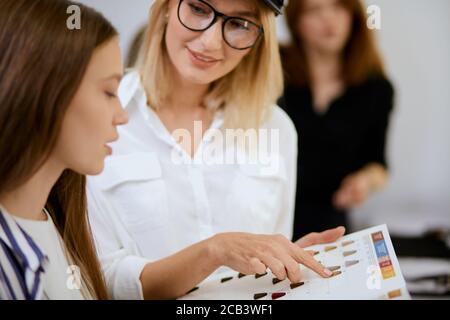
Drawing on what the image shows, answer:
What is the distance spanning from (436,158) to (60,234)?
787 millimetres

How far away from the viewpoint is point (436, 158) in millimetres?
1205

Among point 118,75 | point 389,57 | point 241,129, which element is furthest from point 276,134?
point 389,57

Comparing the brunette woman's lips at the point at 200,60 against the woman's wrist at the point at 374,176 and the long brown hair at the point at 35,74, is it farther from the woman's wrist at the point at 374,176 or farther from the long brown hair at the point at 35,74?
the woman's wrist at the point at 374,176

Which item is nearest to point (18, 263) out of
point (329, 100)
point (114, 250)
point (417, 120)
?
point (114, 250)

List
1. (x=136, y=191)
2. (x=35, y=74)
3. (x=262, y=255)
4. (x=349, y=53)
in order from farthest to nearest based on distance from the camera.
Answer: (x=349, y=53)
(x=136, y=191)
(x=262, y=255)
(x=35, y=74)

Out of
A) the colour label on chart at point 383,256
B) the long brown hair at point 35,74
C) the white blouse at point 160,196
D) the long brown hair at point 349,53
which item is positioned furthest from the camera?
the long brown hair at point 349,53

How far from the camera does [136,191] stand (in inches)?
35.5

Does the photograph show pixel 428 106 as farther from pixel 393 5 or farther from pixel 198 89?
pixel 198 89

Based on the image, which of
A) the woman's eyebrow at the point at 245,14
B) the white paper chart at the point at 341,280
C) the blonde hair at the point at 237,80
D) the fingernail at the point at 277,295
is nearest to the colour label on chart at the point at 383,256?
the white paper chart at the point at 341,280

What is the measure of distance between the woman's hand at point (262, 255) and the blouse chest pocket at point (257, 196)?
0.42ft

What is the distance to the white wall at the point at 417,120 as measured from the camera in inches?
42.9

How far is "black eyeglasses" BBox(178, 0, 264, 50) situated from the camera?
849mm

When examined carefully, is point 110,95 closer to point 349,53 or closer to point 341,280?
point 341,280

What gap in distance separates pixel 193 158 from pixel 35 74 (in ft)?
1.12
